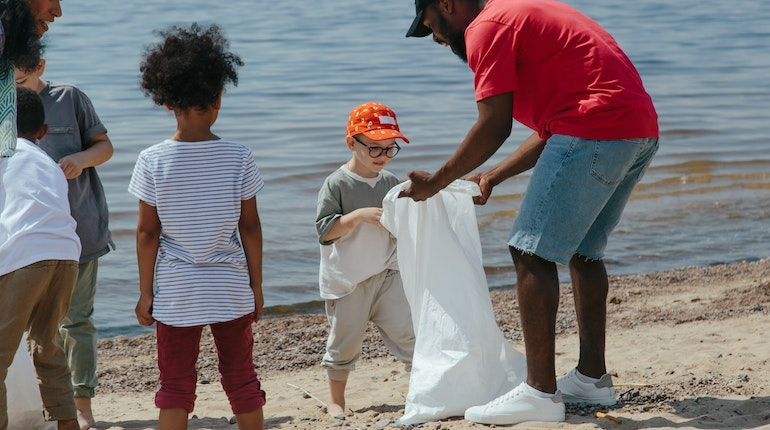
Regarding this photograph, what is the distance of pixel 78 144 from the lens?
4.37m

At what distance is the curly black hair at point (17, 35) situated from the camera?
3.17 meters

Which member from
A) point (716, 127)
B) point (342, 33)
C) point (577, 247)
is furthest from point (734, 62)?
point (577, 247)

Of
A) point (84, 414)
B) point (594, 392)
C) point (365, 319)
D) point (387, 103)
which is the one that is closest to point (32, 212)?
point (84, 414)

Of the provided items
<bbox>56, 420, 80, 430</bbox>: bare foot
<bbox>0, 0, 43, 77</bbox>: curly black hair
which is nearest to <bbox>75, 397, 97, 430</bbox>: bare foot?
<bbox>56, 420, 80, 430</bbox>: bare foot

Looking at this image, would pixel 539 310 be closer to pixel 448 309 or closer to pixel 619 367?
pixel 448 309

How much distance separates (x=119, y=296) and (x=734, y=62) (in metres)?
14.5

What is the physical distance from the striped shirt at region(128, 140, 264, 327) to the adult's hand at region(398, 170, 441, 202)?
26.0 inches

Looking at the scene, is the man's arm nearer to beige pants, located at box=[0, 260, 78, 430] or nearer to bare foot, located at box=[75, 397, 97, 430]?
beige pants, located at box=[0, 260, 78, 430]

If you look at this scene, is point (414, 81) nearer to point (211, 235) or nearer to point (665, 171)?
point (665, 171)

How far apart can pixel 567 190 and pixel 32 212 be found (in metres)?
1.94

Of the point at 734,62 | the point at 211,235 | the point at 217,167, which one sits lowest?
the point at 734,62

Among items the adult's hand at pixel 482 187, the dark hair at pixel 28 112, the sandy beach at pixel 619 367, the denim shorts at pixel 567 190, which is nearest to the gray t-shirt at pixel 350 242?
the adult's hand at pixel 482 187

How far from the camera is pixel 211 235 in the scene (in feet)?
11.5

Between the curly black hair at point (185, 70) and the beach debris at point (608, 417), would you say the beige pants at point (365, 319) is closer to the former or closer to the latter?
the beach debris at point (608, 417)
